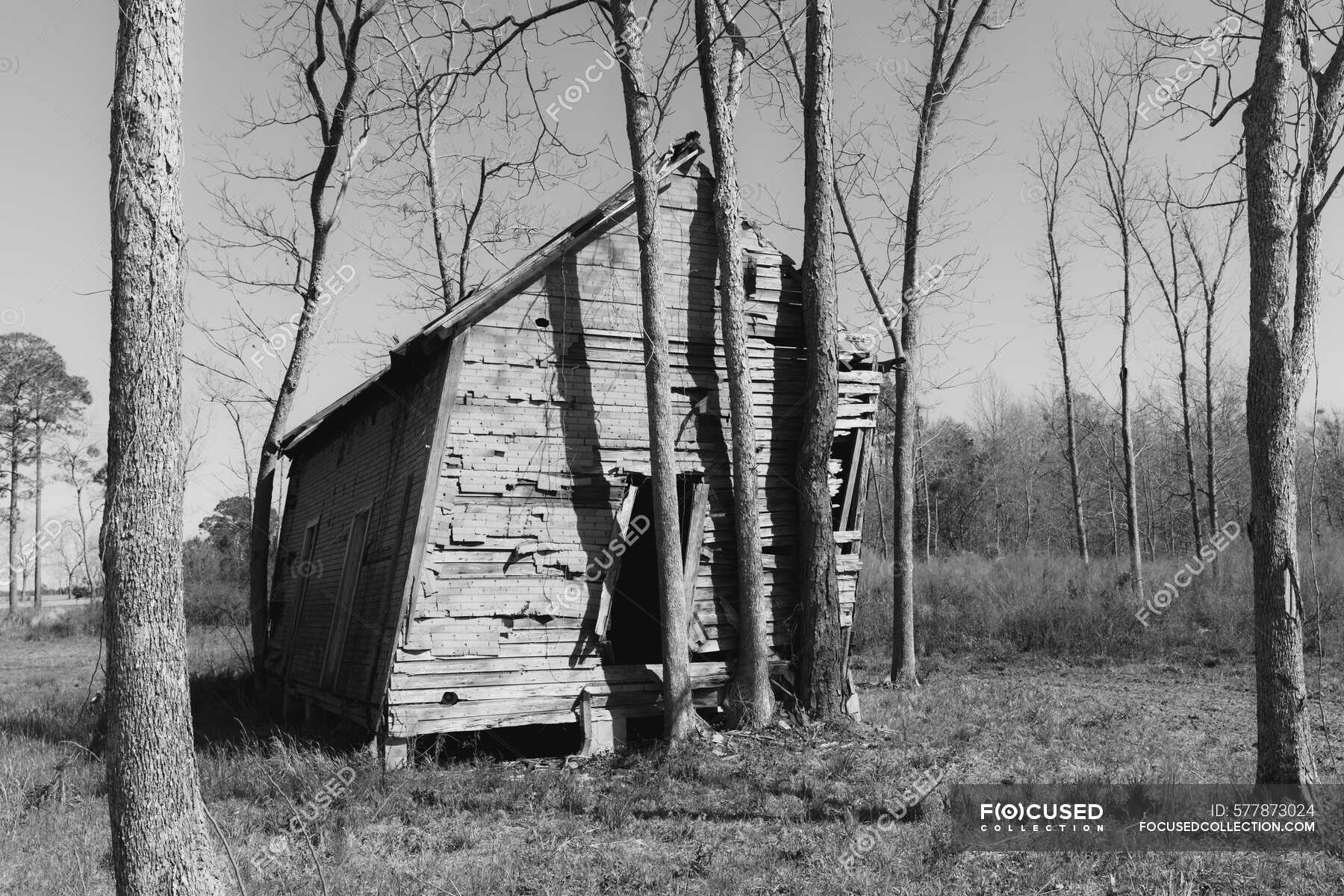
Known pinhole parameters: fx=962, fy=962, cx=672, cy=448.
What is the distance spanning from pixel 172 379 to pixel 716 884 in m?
4.59

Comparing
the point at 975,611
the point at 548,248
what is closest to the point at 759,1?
the point at 548,248

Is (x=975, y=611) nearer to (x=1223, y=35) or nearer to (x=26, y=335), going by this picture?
(x=1223, y=35)

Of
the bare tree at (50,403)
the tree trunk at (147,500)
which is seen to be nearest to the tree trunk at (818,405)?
the tree trunk at (147,500)

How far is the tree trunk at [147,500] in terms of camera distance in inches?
194

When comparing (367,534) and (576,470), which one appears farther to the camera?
(367,534)

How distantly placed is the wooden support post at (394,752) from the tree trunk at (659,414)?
2.73 metres

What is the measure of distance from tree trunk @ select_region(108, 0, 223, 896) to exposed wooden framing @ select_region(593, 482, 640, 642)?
18.9 ft

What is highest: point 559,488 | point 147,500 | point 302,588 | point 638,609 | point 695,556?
point 559,488

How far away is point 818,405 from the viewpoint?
1148cm

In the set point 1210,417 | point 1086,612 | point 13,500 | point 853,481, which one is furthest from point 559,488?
point 13,500

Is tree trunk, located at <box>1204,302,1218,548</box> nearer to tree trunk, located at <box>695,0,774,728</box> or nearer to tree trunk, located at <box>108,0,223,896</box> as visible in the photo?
tree trunk, located at <box>695,0,774,728</box>

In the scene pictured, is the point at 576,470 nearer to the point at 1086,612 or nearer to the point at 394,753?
the point at 394,753

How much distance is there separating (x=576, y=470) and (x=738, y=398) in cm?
205

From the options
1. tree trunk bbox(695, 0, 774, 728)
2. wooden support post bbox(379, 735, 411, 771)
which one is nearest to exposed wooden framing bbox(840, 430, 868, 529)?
tree trunk bbox(695, 0, 774, 728)
